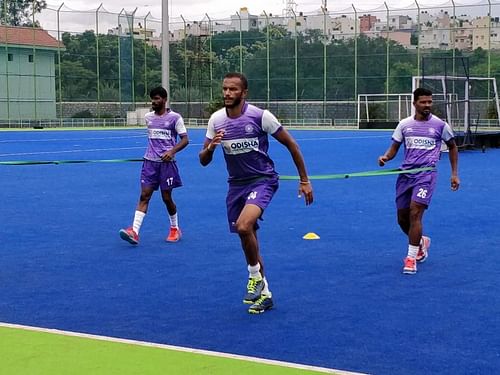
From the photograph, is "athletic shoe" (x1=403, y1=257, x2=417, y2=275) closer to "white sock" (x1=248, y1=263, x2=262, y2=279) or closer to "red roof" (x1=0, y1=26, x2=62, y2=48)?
"white sock" (x1=248, y1=263, x2=262, y2=279)

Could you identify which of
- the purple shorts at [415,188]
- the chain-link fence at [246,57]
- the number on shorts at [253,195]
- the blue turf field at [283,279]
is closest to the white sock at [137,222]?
the blue turf field at [283,279]

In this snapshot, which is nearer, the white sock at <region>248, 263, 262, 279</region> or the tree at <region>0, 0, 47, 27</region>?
the white sock at <region>248, 263, 262, 279</region>

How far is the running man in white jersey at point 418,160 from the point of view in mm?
8562

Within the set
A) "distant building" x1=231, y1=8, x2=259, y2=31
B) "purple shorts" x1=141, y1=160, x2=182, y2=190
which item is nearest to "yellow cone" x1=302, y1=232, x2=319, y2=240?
"purple shorts" x1=141, y1=160, x2=182, y2=190

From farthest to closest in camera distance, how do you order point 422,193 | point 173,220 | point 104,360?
point 173,220 → point 422,193 → point 104,360

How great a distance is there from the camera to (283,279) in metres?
8.11

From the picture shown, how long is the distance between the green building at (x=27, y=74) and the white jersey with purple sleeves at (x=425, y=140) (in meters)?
47.6

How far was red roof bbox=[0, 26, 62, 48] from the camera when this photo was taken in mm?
54750

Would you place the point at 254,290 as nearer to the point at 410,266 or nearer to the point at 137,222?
the point at 410,266

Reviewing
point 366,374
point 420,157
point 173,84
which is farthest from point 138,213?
point 173,84

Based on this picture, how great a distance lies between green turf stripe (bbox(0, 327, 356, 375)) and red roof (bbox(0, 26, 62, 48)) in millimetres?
51329

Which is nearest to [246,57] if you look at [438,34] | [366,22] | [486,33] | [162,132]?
[366,22]

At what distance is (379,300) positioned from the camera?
7.18 meters

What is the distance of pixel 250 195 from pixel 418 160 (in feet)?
8.02
